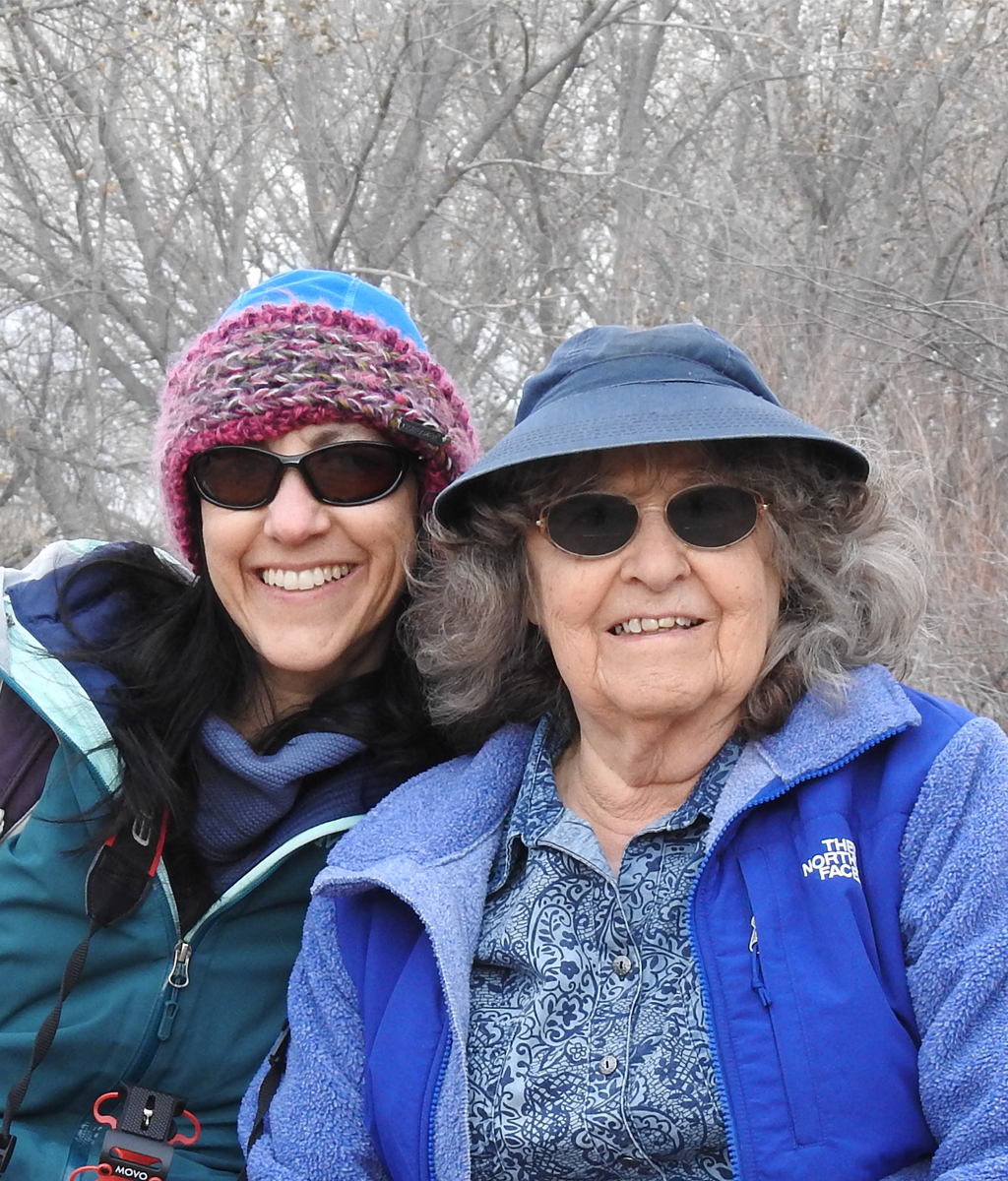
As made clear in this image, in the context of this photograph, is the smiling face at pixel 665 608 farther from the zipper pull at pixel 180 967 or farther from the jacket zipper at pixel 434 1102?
the zipper pull at pixel 180 967

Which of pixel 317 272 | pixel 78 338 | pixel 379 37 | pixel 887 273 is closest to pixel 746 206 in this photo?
pixel 887 273

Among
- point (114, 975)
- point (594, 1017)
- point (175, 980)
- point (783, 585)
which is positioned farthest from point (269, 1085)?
point (783, 585)

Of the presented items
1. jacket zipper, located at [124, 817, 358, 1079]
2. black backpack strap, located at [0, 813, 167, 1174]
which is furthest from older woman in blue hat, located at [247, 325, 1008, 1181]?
black backpack strap, located at [0, 813, 167, 1174]

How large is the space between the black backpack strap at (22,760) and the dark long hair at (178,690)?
0.13 metres

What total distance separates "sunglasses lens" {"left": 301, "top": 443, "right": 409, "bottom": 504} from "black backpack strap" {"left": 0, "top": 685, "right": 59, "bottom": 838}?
71 centimetres

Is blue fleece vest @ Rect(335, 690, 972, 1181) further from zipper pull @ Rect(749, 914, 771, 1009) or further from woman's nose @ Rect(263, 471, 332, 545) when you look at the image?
woman's nose @ Rect(263, 471, 332, 545)

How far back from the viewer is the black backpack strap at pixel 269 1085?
2.15 meters

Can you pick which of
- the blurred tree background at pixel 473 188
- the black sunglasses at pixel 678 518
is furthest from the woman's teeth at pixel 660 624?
the blurred tree background at pixel 473 188

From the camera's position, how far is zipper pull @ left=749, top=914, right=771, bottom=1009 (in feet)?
5.90

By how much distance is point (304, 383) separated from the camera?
2406 mm

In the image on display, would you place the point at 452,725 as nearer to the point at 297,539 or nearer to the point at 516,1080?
the point at 297,539

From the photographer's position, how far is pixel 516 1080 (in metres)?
1.95

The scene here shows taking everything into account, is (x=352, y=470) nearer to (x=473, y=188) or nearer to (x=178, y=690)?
(x=178, y=690)

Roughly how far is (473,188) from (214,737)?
6.60 meters
